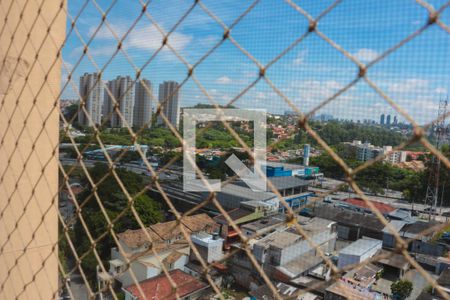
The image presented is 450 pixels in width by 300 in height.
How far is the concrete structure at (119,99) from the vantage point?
563 millimetres

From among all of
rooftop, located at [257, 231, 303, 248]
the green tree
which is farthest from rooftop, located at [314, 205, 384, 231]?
the green tree

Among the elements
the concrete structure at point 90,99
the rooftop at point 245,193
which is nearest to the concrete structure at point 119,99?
the concrete structure at point 90,99

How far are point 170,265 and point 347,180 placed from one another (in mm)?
4176

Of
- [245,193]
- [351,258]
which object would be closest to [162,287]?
[351,258]

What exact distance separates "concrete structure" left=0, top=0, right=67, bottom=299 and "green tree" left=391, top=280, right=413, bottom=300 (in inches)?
149

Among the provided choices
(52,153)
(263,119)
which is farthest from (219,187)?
(263,119)

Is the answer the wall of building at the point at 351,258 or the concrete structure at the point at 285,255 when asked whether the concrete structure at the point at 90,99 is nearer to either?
the concrete structure at the point at 285,255

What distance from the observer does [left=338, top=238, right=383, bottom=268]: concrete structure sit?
3744 millimetres

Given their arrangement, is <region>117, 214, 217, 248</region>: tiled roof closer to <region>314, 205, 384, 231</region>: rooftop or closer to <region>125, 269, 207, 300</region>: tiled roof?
<region>125, 269, 207, 300</region>: tiled roof

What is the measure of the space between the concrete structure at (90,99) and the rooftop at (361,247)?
3.02 m

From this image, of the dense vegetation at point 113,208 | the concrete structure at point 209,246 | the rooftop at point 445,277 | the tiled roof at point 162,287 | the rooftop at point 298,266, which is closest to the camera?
the tiled roof at point 162,287

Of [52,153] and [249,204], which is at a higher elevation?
[52,153]

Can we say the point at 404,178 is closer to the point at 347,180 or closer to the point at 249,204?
the point at 249,204

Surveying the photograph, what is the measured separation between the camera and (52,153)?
0.71 meters
